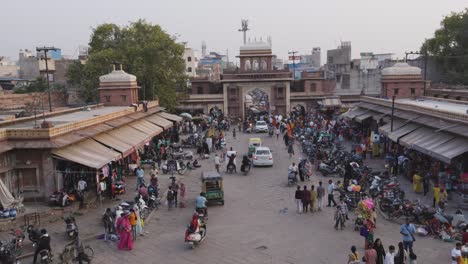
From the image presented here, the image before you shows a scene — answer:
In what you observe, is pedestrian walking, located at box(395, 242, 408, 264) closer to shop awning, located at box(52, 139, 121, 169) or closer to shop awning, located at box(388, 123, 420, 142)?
shop awning, located at box(52, 139, 121, 169)

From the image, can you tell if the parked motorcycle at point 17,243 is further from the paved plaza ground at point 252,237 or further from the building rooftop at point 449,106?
the building rooftop at point 449,106

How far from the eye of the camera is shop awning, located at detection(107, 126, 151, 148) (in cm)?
2130

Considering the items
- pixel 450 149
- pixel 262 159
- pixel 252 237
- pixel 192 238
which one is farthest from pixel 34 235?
pixel 262 159

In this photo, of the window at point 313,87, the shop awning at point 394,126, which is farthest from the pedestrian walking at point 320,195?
the window at point 313,87

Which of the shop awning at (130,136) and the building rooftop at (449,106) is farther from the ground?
the building rooftop at (449,106)

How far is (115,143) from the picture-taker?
65.2ft

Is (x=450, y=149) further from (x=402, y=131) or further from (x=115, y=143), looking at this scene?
(x=115, y=143)

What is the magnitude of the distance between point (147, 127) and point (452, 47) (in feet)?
122

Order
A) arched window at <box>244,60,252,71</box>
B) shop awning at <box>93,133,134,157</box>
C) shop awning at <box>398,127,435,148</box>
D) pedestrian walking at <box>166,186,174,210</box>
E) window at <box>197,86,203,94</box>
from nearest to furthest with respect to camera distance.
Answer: pedestrian walking at <box>166,186,174,210</box> → shop awning at <box>93,133,134,157</box> → shop awning at <box>398,127,435,148</box> → arched window at <box>244,60,252,71</box> → window at <box>197,86,203,94</box>

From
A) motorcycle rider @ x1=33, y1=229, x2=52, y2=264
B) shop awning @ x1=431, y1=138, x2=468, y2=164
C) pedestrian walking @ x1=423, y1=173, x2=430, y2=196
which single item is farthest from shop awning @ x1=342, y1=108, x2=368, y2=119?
motorcycle rider @ x1=33, y1=229, x2=52, y2=264

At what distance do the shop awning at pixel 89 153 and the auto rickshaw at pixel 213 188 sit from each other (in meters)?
3.41

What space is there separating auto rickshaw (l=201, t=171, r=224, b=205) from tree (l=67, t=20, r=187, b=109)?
25.1m

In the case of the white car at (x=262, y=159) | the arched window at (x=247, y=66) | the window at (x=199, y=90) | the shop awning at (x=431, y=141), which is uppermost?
the arched window at (x=247, y=66)

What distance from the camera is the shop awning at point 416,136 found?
19.8 meters
